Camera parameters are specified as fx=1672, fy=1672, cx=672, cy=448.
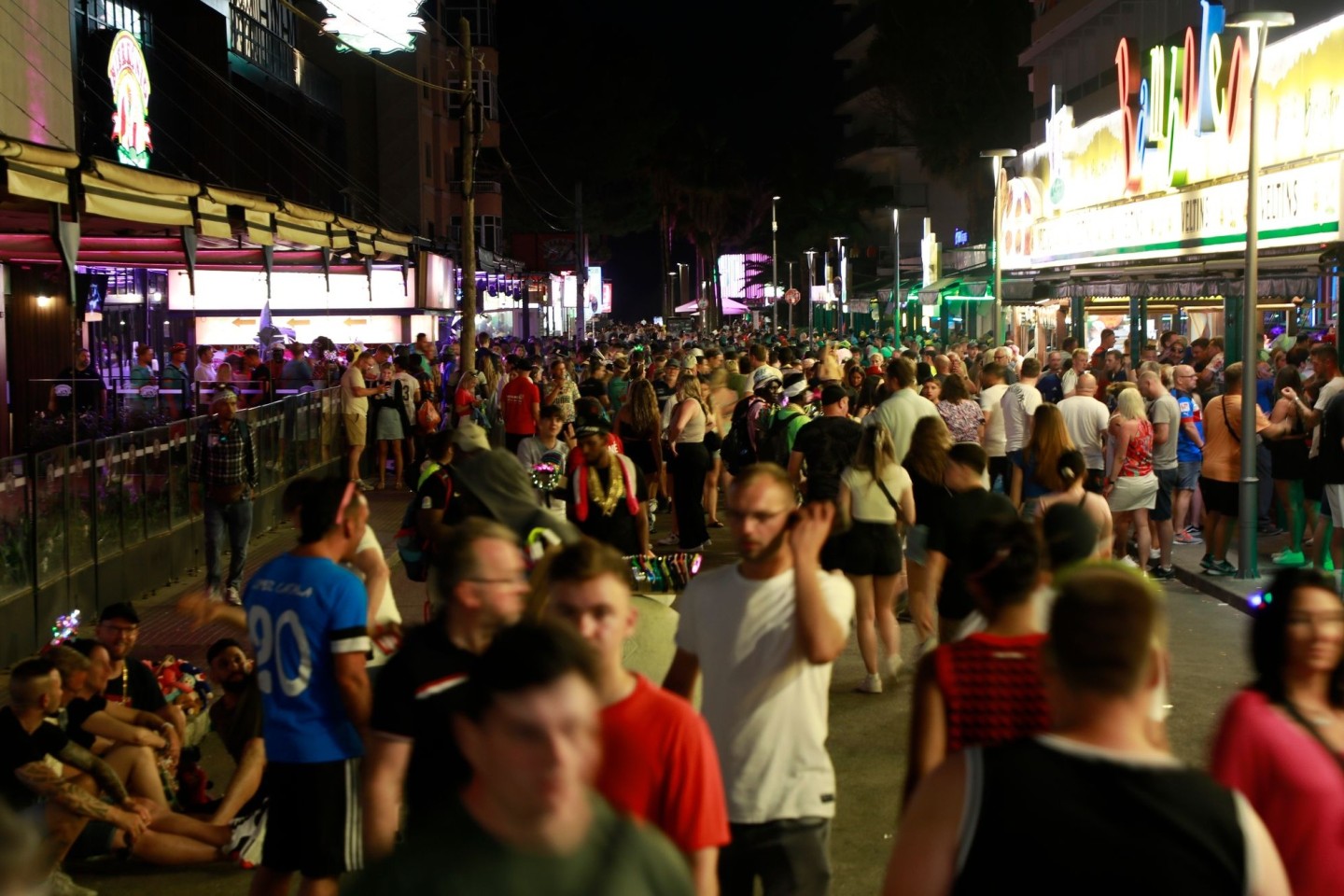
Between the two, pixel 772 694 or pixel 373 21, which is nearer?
pixel 772 694

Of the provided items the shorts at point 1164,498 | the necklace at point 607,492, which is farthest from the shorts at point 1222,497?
the necklace at point 607,492

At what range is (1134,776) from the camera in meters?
2.89

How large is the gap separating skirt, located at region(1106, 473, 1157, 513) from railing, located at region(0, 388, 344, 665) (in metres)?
7.96

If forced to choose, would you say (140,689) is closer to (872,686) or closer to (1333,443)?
(872,686)

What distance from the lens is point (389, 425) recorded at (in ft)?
72.5

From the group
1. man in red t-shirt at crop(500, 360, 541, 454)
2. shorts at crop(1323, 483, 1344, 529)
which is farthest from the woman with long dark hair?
man in red t-shirt at crop(500, 360, 541, 454)

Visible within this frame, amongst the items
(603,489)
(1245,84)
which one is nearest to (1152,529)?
(603,489)

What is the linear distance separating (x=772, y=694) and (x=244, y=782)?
3651mm

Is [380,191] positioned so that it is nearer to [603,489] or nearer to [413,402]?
[413,402]

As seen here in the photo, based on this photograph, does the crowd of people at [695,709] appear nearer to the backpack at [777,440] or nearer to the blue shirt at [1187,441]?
the backpack at [777,440]

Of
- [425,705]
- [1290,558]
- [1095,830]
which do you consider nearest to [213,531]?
[1290,558]

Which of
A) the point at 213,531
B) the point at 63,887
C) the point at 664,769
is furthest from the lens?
the point at 213,531

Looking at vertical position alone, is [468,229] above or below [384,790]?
above

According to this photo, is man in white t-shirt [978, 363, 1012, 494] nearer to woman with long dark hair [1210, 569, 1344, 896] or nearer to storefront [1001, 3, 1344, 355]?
storefront [1001, 3, 1344, 355]
